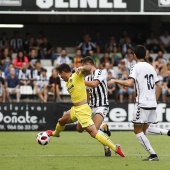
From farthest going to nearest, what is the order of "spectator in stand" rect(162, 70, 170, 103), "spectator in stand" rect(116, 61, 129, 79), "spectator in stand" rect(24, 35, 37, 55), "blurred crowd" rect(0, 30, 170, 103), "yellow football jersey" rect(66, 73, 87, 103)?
"spectator in stand" rect(24, 35, 37, 55) → "spectator in stand" rect(116, 61, 129, 79) → "spectator in stand" rect(162, 70, 170, 103) → "blurred crowd" rect(0, 30, 170, 103) → "yellow football jersey" rect(66, 73, 87, 103)

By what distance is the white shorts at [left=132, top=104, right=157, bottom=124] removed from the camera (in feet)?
41.1

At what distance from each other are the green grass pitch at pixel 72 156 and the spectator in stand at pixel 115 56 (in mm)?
10904

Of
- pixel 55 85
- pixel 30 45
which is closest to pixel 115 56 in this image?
pixel 30 45

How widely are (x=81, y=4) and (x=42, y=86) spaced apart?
442 centimetres

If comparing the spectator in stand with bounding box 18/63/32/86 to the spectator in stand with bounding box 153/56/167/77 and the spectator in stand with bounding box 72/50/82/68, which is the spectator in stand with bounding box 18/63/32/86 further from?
the spectator in stand with bounding box 153/56/167/77

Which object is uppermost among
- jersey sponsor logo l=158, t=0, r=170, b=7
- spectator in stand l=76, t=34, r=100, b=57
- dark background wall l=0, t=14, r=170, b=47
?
jersey sponsor logo l=158, t=0, r=170, b=7

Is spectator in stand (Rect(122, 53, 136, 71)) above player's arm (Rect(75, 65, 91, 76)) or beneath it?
beneath

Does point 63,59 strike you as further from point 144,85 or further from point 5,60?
point 144,85

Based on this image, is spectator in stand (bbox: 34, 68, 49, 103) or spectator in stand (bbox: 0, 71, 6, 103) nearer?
spectator in stand (bbox: 0, 71, 6, 103)

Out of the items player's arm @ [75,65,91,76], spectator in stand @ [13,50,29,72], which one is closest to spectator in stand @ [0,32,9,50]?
spectator in stand @ [13,50,29,72]

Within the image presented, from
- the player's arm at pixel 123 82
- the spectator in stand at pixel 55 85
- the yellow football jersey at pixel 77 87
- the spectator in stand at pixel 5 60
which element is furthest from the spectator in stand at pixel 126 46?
the player's arm at pixel 123 82

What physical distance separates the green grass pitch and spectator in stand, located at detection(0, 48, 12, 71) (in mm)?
9228

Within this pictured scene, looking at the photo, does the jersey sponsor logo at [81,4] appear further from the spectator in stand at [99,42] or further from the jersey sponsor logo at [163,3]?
the spectator in stand at [99,42]

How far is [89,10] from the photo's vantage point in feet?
93.0
